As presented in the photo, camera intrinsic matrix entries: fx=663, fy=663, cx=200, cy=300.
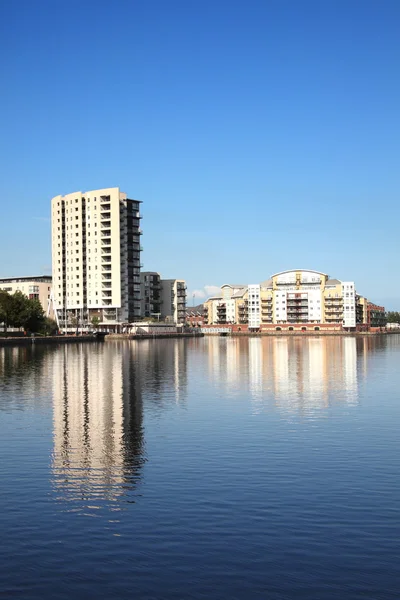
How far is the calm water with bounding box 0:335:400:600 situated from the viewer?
1562 cm

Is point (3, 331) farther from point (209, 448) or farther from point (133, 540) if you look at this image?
point (133, 540)

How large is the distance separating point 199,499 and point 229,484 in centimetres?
215

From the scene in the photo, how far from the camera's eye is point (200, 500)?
71.8 ft

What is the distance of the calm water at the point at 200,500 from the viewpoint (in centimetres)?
1562

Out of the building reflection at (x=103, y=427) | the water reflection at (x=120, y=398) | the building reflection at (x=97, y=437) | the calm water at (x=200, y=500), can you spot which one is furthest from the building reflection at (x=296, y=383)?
the building reflection at (x=97, y=437)

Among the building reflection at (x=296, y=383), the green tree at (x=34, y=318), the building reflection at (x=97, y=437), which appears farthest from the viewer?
the green tree at (x=34, y=318)

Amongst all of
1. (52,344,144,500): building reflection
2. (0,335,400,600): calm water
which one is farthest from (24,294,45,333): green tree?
(0,335,400,600): calm water

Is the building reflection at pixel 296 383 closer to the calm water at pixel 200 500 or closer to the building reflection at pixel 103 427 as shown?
the calm water at pixel 200 500

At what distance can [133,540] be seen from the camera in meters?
18.2

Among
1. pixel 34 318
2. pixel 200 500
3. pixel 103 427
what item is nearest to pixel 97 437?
pixel 103 427

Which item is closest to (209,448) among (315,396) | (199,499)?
(199,499)

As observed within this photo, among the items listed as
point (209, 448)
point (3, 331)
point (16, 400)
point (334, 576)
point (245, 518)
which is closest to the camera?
point (334, 576)

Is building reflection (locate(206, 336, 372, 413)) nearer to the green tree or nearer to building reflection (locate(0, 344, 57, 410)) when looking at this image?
building reflection (locate(0, 344, 57, 410))

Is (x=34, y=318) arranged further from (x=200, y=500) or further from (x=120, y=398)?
(x=200, y=500)
